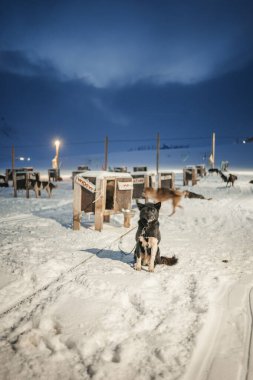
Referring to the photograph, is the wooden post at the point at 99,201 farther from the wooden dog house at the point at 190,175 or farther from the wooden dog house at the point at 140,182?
the wooden dog house at the point at 190,175

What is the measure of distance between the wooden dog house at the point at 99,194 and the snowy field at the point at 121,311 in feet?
3.51

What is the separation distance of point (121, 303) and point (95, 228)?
4302 millimetres

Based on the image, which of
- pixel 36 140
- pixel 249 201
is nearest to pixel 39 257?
pixel 249 201

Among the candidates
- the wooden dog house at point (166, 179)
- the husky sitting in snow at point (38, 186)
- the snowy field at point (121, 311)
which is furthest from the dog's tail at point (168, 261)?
the husky sitting in snow at point (38, 186)

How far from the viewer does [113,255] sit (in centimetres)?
581

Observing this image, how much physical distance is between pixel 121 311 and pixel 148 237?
1.37 metres

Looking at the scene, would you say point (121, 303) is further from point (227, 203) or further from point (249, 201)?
point (249, 201)

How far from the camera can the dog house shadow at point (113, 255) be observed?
5539mm

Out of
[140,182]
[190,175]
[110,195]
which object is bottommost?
[110,195]

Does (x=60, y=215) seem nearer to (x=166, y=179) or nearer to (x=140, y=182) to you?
(x=140, y=182)

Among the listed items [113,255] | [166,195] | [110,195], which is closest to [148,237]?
[113,255]

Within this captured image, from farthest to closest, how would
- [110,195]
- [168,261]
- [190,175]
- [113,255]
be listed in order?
1. [190,175]
2. [110,195]
3. [113,255]
4. [168,261]

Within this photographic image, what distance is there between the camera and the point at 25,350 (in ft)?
8.95

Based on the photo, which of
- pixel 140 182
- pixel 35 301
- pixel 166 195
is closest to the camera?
pixel 35 301
